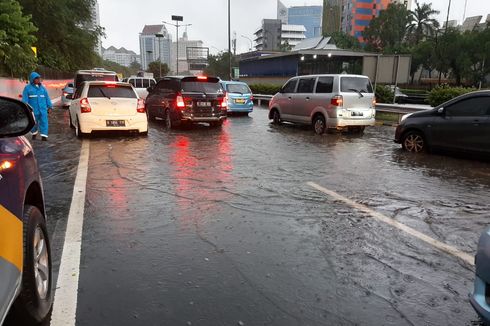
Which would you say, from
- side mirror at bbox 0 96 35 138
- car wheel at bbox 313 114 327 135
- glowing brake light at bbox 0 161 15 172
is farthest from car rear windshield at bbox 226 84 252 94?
glowing brake light at bbox 0 161 15 172

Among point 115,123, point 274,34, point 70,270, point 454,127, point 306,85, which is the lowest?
point 70,270

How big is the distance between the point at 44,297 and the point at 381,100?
69.4 ft

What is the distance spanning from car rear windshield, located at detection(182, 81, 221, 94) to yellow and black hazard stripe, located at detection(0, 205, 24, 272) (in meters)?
12.3

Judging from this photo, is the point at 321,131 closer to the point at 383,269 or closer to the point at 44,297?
the point at 383,269

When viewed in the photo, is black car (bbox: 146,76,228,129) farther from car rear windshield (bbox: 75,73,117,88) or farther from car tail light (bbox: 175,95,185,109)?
car rear windshield (bbox: 75,73,117,88)

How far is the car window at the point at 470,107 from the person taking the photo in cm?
899

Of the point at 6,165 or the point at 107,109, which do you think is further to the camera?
the point at 107,109

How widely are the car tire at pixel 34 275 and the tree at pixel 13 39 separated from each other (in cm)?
1456

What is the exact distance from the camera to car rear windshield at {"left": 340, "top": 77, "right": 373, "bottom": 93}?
1330 centimetres

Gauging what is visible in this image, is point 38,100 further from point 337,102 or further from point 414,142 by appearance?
point 414,142

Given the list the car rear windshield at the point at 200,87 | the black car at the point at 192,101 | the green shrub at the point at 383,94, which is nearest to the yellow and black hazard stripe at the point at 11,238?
the black car at the point at 192,101

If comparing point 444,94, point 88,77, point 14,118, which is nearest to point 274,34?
point 88,77

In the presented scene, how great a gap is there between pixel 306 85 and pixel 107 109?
21.8 ft

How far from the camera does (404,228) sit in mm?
5035
